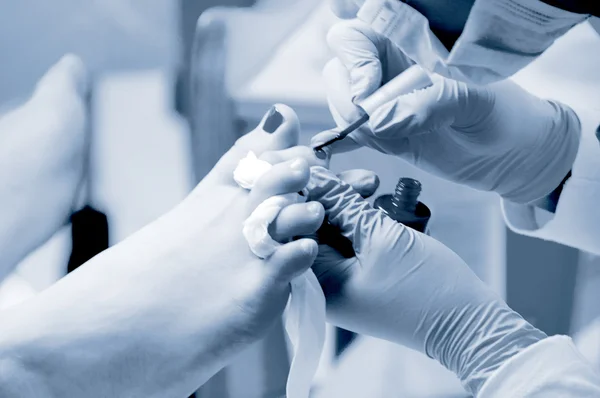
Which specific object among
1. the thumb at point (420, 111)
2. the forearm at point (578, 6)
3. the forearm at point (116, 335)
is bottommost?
the forearm at point (116, 335)

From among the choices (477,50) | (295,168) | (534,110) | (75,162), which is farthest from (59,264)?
(534,110)

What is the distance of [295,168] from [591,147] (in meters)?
0.56

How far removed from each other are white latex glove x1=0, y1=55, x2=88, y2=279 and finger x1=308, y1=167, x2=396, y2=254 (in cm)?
40

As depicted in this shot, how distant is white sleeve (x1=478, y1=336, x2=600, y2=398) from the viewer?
656mm

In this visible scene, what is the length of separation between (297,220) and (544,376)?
352 mm

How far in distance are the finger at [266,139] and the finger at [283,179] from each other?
0.08 meters

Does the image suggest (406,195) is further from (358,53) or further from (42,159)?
(42,159)

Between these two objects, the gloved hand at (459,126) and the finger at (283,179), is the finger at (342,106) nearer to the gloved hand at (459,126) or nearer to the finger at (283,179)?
the gloved hand at (459,126)

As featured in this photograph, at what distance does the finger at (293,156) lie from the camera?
77cm

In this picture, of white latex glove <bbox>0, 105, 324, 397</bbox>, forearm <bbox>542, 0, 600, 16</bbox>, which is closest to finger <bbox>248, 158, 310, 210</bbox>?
white latex glove <bbox>0, 105, 324, 397</bbox>

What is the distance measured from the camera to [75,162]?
88 centimetres

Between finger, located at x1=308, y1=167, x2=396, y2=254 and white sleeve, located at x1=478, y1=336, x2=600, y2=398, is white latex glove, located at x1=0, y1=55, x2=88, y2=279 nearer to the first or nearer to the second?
finger, located at x1=308, y1=167, x2=396, y2=254

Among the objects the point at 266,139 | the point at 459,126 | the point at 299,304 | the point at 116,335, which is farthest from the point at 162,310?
the point at 459,126

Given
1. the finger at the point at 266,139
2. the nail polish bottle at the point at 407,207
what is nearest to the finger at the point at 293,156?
the finger at the point at 266,139
